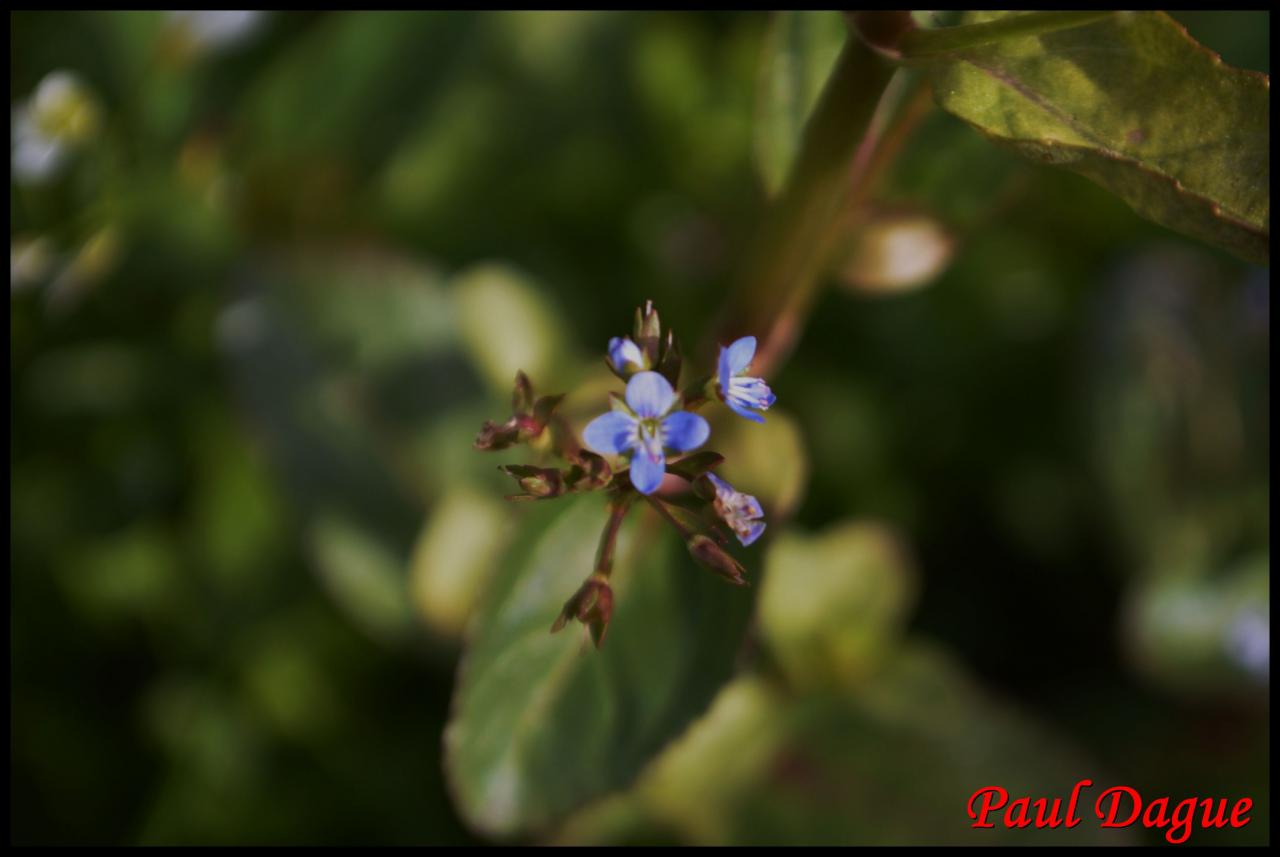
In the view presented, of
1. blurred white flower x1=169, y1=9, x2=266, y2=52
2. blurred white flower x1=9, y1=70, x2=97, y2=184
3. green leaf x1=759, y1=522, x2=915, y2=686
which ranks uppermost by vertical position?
blurred white flower x1=169, y1=9, x2=266, y2=52

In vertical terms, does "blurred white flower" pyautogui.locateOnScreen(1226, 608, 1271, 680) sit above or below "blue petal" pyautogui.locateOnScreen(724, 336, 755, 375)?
below

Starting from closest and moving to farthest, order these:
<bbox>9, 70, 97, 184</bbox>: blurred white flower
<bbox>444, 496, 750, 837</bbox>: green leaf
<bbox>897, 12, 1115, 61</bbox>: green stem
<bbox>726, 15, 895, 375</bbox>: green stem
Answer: <bbox>897, 12, 1115, 61</bbox>: green stem < <bbox>726, 15, 895, 375</bbox>: green stem < <bbox>444, 496, 750, 837</bbox>: green leaf < <bbox>9, 70, 97, 184</bbox>: blurred white flower

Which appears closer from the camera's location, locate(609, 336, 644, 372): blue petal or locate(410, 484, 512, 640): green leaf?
locate(609, 336, 644, 372): blue petal

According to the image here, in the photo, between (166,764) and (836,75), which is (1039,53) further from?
(166,764)

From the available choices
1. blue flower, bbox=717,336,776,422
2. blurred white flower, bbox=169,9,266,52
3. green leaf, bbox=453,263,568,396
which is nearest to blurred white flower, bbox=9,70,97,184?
blurred white flower, bbox=169,9,266,52

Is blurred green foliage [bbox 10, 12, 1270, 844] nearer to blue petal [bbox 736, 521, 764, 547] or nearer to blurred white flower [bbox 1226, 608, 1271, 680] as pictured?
blurred white flower [bbox 1226, 608, 1271, 680]

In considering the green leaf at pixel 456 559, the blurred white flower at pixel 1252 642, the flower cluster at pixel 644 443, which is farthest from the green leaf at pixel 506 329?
the blurred white flower at pixel 1252 642

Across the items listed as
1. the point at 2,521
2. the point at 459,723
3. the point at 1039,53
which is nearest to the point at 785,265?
the point at 1039,53

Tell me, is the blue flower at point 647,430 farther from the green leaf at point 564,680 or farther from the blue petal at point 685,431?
the green leaf at point 564,680
